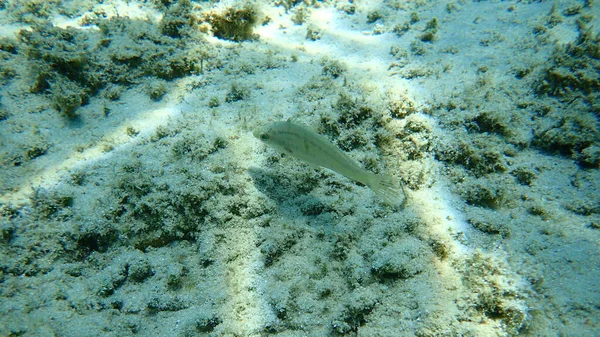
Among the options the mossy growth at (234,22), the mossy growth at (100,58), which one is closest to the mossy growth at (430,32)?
the mossy growth at (234,22)

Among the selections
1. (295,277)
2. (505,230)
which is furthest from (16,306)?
(505,230)

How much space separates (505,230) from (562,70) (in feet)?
8.44

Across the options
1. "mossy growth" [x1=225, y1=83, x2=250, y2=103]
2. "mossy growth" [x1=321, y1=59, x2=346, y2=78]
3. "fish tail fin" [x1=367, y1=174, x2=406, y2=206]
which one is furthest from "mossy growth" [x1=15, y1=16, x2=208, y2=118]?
"fish tail fin" [x1=367, y1=174, x2=406, y2=206]

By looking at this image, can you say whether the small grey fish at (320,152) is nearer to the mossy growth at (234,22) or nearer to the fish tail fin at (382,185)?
the fish tail fin at (382,185)

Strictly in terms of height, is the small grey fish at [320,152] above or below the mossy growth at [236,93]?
above

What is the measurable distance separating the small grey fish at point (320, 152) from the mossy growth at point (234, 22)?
10.2 ft

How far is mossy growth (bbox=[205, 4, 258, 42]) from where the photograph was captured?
5.10 meters

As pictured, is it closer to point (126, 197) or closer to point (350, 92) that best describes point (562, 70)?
point (350, 92)

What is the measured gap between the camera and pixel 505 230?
2834mm

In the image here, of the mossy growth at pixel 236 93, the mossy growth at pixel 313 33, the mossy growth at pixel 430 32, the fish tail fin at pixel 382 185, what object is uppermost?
the mossy growth at pixel 430 32

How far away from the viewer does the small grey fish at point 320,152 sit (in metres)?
2.56

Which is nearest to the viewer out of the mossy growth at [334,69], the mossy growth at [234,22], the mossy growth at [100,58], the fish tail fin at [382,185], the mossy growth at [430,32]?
the fish tail fin at [382,185]

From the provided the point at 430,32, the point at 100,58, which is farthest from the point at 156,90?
the point at 430,32

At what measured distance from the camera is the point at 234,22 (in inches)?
202
